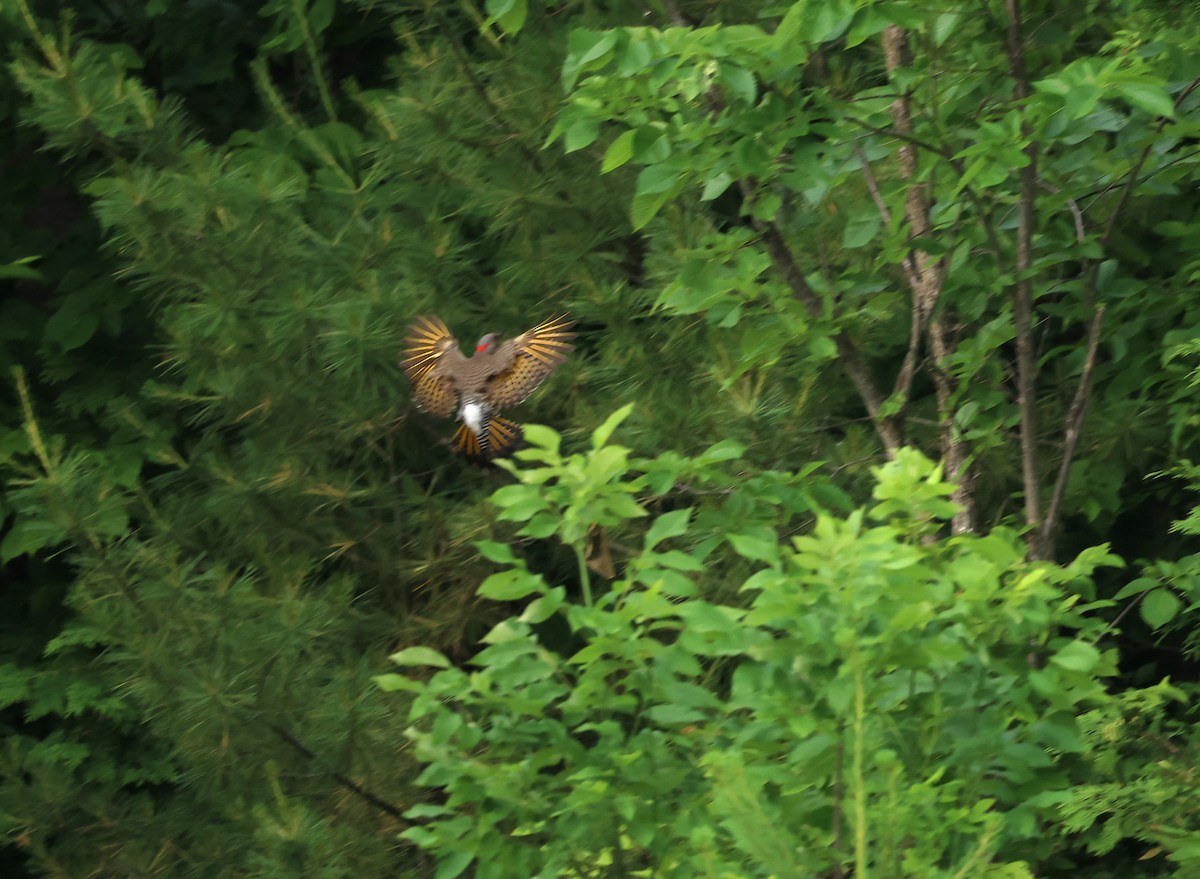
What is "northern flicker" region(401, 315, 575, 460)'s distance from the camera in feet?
10.3

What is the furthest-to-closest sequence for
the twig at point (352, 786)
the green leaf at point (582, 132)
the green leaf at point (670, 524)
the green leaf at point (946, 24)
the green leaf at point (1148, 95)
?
the twig at point (352, 786) → the green leaf at point (946, 24) → the green leaf at point (582, 132) → the green leaf at point (1148, 95) → the green leaf at point (670, 524)

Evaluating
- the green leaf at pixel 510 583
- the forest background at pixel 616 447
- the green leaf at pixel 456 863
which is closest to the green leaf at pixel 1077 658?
the forest background at pixel 616 447

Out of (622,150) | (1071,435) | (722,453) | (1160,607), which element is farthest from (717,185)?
(1160,607)

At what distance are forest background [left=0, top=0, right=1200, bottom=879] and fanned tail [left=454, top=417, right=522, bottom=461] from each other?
23cm

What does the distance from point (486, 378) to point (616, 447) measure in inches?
62.6

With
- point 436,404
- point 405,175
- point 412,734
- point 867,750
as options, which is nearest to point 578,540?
point 412,734

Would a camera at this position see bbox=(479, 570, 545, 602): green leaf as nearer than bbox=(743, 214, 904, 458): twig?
Yes

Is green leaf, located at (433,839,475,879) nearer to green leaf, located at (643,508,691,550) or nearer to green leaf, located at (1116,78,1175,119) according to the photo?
green leaf, located at (643,508,691,550)

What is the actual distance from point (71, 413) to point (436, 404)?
1600mm

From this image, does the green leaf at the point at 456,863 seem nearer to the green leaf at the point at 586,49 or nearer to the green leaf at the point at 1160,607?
the green leaf at the point at 586,49

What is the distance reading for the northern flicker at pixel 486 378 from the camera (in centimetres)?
314

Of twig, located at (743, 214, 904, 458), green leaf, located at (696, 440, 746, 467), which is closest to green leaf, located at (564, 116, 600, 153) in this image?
twig, located at (743, 214, 904, 458)

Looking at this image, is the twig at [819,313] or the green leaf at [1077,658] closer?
the green leaf at [1077,658]

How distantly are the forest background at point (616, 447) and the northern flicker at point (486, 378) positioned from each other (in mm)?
249
